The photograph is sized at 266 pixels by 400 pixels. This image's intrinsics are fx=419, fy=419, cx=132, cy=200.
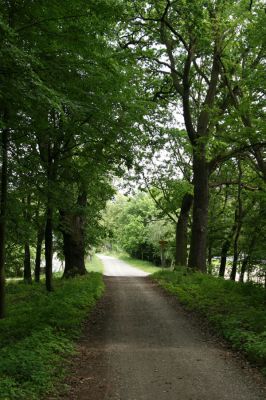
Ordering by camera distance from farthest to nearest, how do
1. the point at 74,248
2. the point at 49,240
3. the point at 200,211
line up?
the point at 74,248 → the point at 200,211 → the point at 49,240

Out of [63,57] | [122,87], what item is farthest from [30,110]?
[122,87]

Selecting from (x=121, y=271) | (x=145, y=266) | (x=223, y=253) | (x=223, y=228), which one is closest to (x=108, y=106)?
(x=223, y=228)

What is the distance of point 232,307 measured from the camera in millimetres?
11664

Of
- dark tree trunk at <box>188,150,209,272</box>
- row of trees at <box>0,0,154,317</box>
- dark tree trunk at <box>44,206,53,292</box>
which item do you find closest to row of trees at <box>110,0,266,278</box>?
dark tree trunk at <box>188,150,209,272</box>

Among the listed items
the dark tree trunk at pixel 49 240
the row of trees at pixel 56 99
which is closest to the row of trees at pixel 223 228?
the row of trees at pixel 56 99

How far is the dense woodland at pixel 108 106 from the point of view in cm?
876

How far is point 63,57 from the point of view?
9.00 meters

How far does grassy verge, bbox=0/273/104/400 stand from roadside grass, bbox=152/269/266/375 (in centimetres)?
326

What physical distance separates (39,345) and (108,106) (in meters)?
6.28

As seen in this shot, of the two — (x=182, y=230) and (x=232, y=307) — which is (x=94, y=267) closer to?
(x=182, y=230)

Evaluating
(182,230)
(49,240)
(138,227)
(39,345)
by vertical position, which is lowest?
→ (39,345)

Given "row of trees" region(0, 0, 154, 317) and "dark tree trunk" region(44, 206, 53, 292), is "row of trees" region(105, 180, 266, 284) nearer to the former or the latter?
"row of trees" region(0, 0, 154, 317)

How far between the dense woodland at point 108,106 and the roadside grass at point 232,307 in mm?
1036

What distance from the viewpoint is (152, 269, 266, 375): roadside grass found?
26.4ft
